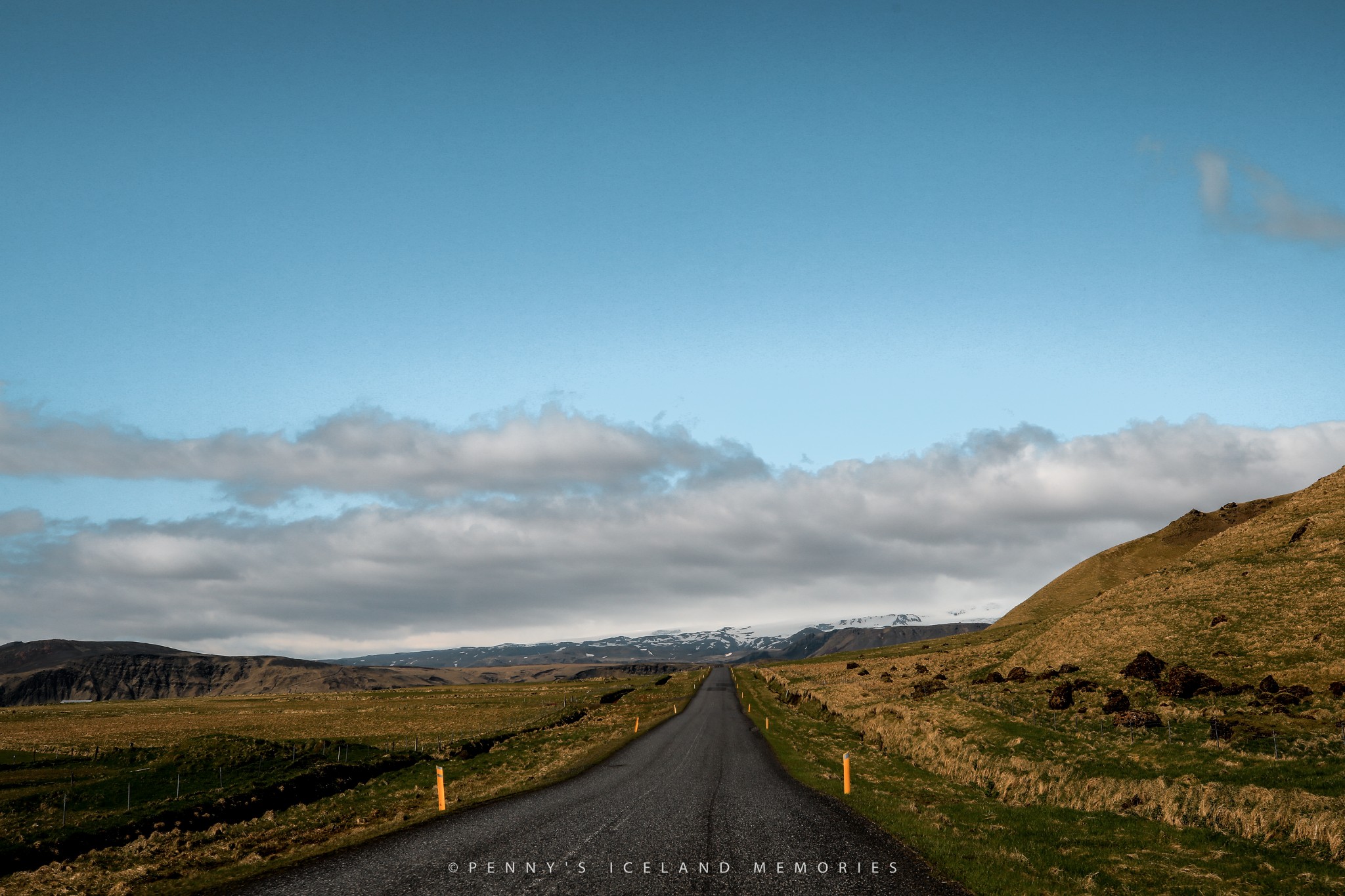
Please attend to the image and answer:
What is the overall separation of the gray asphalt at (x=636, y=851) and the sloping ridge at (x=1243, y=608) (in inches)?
1506

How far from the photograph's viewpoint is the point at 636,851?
18953mm

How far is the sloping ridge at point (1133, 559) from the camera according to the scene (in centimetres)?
13912

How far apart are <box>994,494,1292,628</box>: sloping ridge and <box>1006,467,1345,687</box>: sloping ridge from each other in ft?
190

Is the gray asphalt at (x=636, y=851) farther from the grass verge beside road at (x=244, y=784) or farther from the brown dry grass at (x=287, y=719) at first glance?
the brown dry grass at (x=287, y=719)

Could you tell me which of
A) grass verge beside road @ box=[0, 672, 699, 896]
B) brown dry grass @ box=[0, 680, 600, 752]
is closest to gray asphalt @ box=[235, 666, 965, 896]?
grass verge beside road @ box=[0, 672, 699, 896]

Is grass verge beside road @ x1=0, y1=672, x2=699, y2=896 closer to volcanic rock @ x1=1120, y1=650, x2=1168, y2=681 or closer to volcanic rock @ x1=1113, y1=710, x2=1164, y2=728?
volcanic rock @ x1=1113, y1=710, x2=1164, y2=728

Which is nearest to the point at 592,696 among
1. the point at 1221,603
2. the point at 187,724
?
the point at 187,724

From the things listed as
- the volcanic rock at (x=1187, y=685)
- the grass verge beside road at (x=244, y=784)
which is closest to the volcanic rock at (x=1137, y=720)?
the volcanic rock at (x=1187, y=685)

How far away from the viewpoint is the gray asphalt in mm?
16344

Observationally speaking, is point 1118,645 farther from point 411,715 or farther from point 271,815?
point 411,715

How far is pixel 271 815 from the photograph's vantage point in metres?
29.6

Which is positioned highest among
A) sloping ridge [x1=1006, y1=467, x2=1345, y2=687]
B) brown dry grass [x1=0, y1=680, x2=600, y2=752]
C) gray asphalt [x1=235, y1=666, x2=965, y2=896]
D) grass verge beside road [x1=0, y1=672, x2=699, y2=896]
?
sloping ridge [x1=1006, y1=467, x2=1345, y2=687]

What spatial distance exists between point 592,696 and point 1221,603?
275 feet

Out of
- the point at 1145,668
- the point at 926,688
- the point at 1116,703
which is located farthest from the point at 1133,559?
the point at 1116,703
